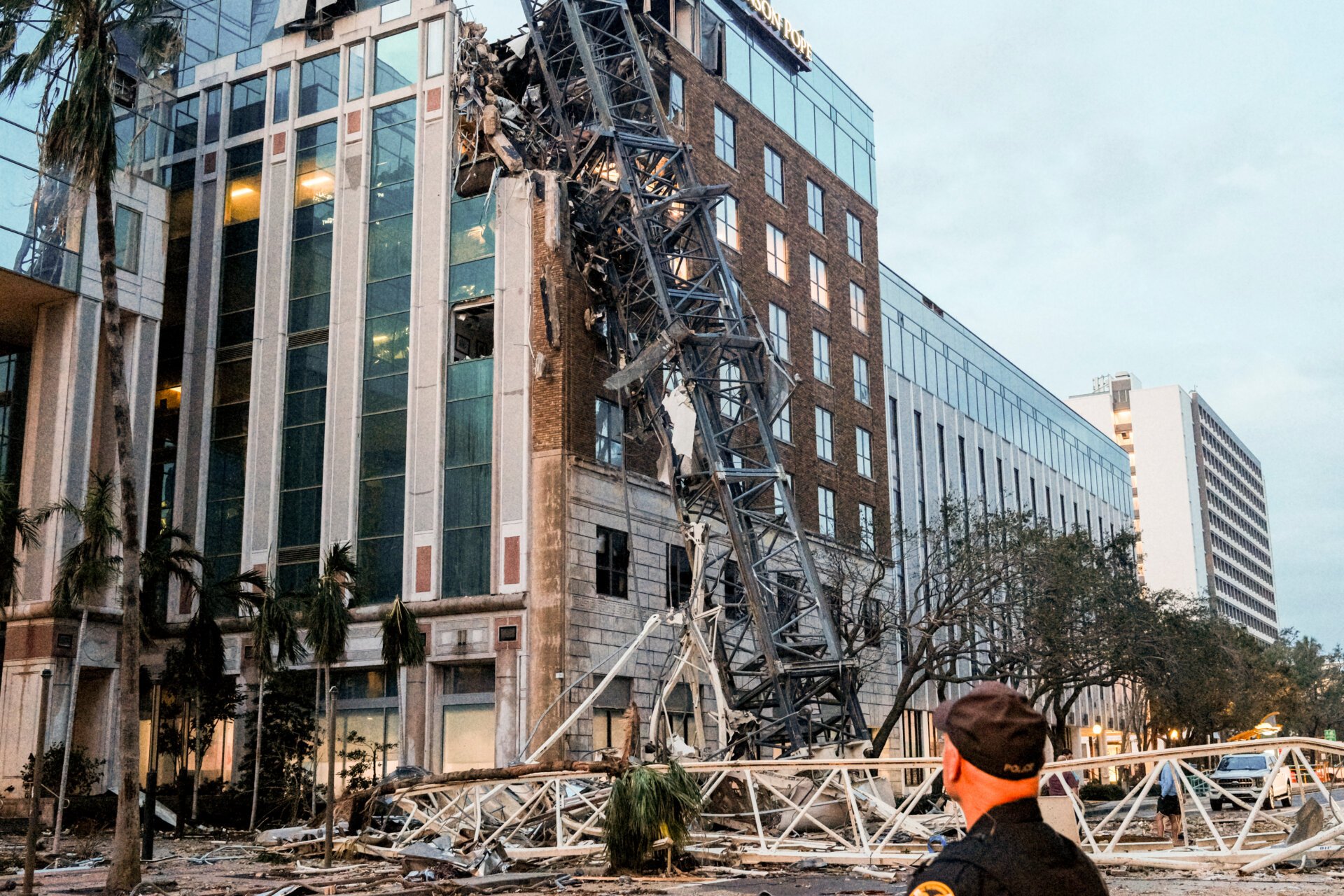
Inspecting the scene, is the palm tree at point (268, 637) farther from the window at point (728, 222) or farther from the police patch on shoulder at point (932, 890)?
the police patch on shoulder at point (932, 890)

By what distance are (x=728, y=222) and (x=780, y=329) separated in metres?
4.38

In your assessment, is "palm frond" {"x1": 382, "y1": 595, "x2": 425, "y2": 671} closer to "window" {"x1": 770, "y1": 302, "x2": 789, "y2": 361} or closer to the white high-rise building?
"window" {"x1": 770, "y1": 302, "x2": 789, "y2": 361}

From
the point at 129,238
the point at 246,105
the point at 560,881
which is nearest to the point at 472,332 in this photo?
the point at 129,238

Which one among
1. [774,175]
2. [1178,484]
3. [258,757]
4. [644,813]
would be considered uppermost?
[1178,484]

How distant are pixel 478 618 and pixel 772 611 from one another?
8.10 m

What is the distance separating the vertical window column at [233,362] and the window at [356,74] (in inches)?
154

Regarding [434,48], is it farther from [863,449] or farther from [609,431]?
[863,449]

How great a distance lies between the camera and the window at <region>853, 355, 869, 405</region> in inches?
1943

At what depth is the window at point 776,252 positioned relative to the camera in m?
44.3

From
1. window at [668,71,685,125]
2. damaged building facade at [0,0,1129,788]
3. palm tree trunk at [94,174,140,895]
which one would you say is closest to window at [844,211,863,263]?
damaged building facade at [0,0,1129,788]

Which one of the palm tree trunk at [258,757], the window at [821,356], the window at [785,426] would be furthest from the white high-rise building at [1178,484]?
the palm tree trunk at [258,757]

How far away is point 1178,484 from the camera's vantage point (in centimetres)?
14962

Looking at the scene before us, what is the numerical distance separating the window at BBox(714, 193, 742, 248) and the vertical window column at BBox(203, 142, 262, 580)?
568 inches

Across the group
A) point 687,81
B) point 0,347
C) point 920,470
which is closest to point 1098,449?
point 920,470
